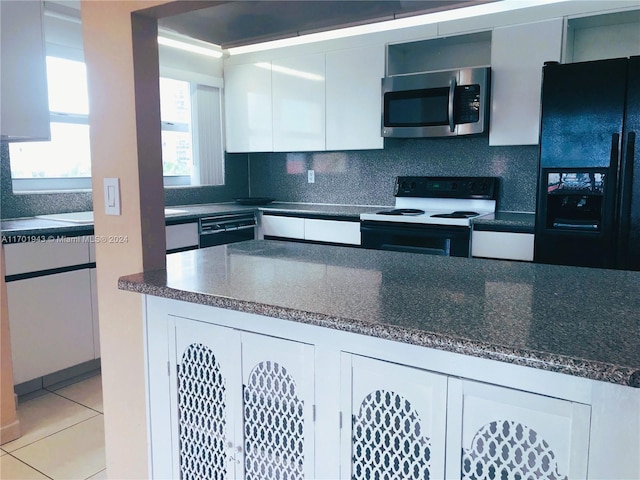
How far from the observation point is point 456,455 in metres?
1.06

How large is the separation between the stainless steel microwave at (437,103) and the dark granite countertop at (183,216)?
2.23 feet

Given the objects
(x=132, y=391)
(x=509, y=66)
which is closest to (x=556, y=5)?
(x=509, y=66)

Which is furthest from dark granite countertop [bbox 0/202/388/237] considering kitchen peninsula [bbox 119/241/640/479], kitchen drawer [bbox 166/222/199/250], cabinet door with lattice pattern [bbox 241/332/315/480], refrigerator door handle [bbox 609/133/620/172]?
cabinet door with lattice pattern [bbox 241/332/315/480]

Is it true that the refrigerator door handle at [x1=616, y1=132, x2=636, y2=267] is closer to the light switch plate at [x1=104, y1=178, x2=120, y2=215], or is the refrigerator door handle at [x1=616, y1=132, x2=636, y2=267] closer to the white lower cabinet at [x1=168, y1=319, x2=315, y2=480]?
the white lower cabinet at [x1=168, y1=319, x2=315, y2=480]

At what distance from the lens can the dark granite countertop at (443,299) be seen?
0.91 m

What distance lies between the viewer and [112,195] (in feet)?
5.63


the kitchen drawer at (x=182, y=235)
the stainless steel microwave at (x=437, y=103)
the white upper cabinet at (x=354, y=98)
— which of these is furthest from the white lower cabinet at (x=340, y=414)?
the white upper cabinet at (x=354, y=98)

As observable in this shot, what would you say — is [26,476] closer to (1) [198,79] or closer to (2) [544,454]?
(2) [544,454]

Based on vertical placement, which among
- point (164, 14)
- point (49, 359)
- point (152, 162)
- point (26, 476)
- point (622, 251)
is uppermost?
point (164, 14)

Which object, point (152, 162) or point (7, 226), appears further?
point (7, 226)

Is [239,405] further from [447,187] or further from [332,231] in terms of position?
[447,187]

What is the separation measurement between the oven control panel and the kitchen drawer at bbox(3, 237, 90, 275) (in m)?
2.26

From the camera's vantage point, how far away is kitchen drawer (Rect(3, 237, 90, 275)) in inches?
104

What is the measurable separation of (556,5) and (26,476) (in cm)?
364
